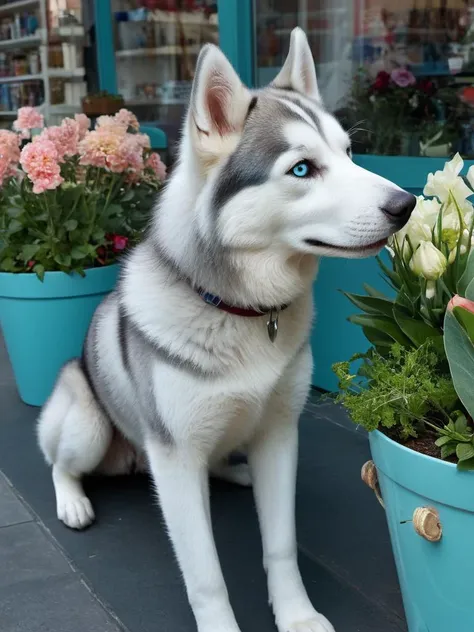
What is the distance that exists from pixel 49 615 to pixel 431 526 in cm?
120

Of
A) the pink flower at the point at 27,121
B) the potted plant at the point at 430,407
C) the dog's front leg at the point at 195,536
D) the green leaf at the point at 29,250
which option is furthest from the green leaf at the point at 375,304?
the pink flower at the point at 27,121

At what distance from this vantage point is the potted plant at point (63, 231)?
10.5ft

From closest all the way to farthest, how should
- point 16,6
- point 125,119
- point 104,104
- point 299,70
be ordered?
point 299,70
point 125,119
point 104,104
point 16,6

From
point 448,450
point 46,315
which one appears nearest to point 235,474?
point 46,315

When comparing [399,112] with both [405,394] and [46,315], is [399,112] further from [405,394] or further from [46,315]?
[405,394]

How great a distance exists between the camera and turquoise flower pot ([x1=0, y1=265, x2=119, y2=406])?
3.32m

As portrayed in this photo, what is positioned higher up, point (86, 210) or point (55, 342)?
point (86, 210)

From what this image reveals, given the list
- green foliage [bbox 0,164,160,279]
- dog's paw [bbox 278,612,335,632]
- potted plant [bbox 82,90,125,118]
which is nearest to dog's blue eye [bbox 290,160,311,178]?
dog's paw [bbox 278,612,335,632]

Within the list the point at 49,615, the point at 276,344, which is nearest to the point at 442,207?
the point at 276,344

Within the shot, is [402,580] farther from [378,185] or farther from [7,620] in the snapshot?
[7,620]

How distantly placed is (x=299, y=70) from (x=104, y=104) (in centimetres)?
383

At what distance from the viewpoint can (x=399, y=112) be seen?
129 inches

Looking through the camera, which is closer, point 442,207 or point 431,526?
point 431,526

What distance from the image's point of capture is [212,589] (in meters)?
1.92
